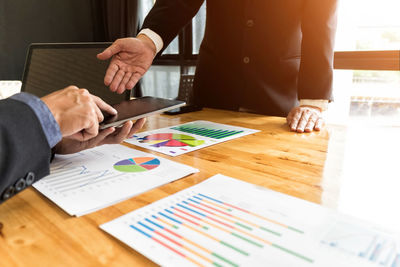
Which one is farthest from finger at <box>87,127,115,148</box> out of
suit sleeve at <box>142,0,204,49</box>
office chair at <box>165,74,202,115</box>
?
office chair at <box>165,74,202,115</box>

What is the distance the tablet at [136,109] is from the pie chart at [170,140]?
12 centimetres

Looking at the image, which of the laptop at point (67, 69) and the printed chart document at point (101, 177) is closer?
the printed chart document at point (101, 177)

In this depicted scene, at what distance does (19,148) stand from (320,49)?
107 centimetres

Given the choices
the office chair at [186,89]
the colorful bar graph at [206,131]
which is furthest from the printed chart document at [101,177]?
the office chair at [186,89]

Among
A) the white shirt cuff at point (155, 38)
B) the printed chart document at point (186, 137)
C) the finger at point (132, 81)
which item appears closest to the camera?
the printed chart document at point (186, 137)

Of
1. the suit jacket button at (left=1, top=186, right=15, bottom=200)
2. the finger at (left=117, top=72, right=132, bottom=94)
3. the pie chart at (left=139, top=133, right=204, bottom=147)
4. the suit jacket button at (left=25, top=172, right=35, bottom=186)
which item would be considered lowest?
the pie chart at (left=139, top=133, right=204, bottom=147)

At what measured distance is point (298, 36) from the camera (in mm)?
1323

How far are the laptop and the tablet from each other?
209 mm

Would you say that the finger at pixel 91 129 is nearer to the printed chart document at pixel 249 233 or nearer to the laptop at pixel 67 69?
the printed chart document at pixel 249 233

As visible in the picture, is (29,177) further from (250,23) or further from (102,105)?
(250,23)

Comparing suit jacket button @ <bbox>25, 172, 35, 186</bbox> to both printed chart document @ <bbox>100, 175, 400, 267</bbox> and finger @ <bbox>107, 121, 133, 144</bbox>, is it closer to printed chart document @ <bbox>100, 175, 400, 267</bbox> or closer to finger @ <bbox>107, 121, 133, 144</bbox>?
printed chart document @ <bbox>100, 175, 400, 267</bbox>

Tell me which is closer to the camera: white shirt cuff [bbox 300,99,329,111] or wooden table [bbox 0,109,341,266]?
wooden table [bbox 0,109,341,266]

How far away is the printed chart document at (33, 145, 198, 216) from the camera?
20.1 inches

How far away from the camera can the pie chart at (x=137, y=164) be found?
2.13ft
